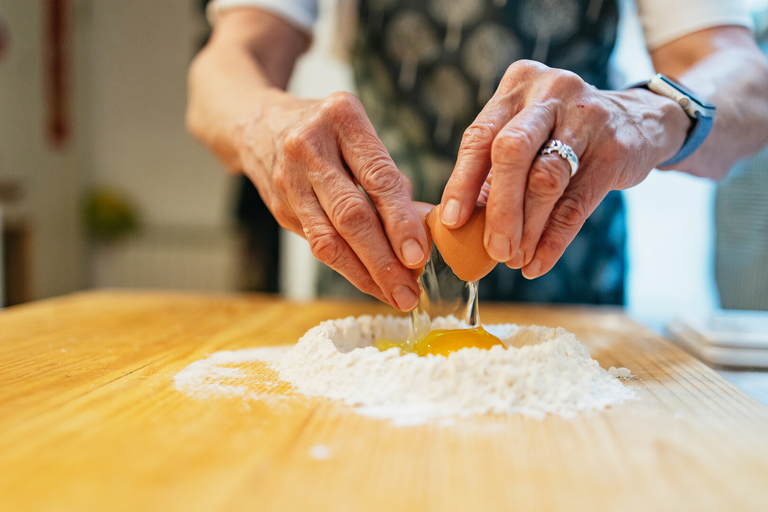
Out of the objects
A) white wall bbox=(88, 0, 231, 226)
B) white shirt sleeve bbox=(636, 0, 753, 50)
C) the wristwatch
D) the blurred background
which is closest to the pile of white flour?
the wristwatch

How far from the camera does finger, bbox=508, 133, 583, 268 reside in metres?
0.71

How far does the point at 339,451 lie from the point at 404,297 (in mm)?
307

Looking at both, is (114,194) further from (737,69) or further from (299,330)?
(737,69)

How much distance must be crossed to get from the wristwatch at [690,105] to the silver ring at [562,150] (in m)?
0.33

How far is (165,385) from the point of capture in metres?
0.78

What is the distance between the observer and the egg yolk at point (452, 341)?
82 centimetres

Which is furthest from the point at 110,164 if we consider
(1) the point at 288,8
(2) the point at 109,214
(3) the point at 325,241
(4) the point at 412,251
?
(4) the point at 412,251

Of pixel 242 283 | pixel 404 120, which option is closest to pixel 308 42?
pixel 404 120

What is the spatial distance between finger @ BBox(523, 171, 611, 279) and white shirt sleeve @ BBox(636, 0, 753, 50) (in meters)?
0.67

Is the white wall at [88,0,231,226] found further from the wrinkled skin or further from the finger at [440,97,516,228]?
the finger at [440,97,516,228]

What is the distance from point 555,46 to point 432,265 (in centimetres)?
81

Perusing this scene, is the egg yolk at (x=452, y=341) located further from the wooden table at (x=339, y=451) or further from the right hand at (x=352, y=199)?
the wooden table at (x=339, y=451)

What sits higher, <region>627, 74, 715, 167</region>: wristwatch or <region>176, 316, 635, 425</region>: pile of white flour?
<region>627, 74, 715, 167</region>: wristwatch

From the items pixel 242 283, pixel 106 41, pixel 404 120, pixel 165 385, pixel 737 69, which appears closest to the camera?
pixel 165 385
